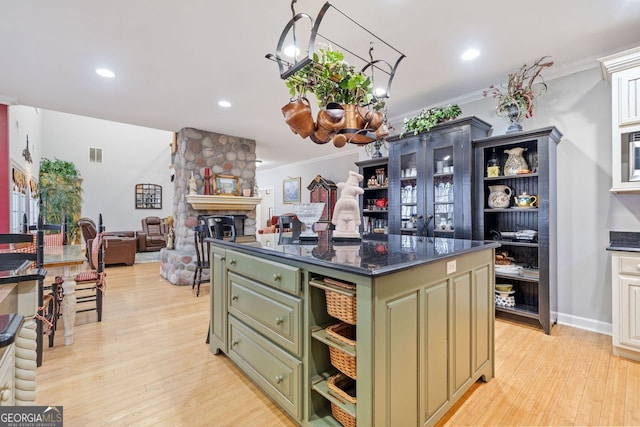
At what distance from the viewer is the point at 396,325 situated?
→ 130 centimetres

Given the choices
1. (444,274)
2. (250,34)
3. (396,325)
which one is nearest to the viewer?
(396,325)

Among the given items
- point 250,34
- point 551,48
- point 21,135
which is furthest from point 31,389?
point 21,135

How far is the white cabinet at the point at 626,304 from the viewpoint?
7.47 feet

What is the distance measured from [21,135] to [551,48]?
25.4ft

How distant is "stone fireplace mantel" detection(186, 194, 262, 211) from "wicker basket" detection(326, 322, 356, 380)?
4146mm

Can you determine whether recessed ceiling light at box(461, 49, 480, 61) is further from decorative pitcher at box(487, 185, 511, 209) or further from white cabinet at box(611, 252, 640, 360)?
white cabinet at box(611, 252, 640, 360)

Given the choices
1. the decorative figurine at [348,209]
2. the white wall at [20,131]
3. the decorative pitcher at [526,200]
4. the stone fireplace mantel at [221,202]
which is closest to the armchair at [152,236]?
the white wall at [20,131]

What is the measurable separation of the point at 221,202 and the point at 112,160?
657cm

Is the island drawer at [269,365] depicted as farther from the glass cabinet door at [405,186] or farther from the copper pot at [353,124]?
the glass cabinet door at [405,186]

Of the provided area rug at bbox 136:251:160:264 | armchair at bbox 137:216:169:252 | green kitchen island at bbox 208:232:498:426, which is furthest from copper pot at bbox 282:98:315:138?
armchair at bbox 137:216:169:252

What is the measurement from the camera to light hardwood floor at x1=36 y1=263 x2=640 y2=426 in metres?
1.70

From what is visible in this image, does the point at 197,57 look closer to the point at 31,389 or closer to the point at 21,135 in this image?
the point at 31,389

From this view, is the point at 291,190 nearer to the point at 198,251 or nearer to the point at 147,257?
the point at 147,257

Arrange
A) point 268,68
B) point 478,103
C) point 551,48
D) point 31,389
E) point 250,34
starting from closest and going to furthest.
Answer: point 31,389
point 250,34
point 551,48
point 268,68
point 478,103
